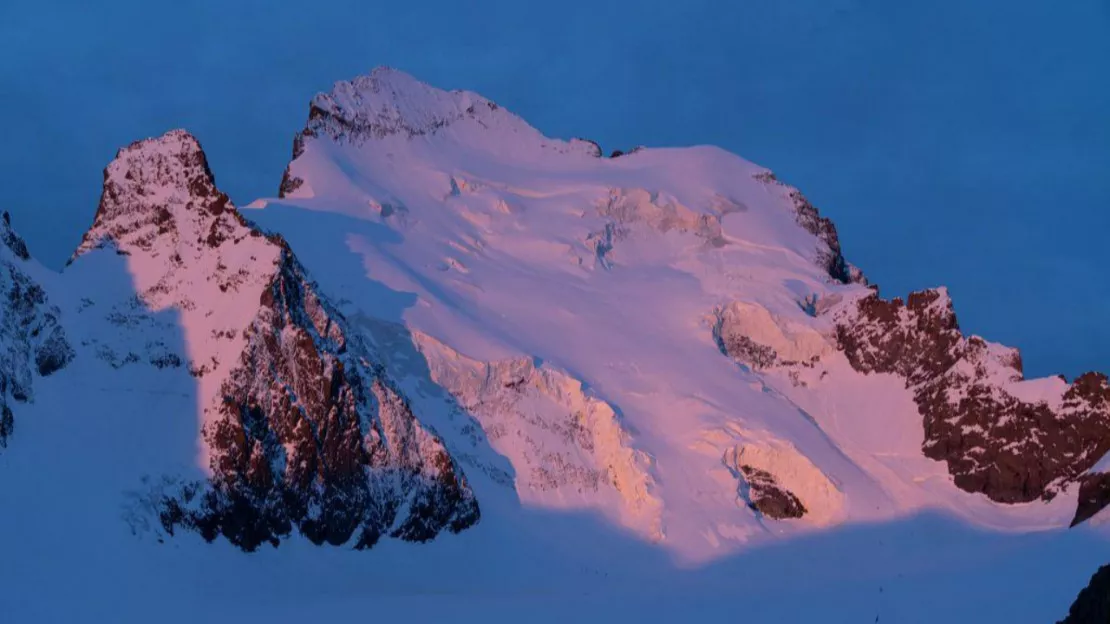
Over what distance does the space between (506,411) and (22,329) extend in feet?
120

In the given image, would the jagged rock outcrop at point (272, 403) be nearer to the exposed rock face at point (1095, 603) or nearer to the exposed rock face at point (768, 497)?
the exposed rock face at point (768, 497)

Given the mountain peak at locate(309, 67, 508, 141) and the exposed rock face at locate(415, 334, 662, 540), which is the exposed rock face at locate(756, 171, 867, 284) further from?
the exposed rock face at locate(415, 334, 662, 540)

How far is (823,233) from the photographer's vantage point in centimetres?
17012

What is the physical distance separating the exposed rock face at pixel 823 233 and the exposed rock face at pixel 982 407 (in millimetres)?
21172

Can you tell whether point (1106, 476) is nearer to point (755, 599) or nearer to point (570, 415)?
point (755, 599)

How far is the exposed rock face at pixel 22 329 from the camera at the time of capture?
108250 millimetres

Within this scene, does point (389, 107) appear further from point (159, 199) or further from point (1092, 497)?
point (1092, 497)

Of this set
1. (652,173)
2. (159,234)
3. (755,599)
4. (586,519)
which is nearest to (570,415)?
(586,519)

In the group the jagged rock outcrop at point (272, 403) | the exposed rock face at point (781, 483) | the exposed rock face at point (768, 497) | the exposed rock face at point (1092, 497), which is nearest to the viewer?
the jagged rock outcrop at point (272, 403)

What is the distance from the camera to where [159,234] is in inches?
4806

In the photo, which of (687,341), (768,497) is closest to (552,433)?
(768,497)

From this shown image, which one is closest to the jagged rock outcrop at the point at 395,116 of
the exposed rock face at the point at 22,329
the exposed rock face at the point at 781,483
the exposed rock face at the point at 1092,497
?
the exposed rock face at the point at 22,329

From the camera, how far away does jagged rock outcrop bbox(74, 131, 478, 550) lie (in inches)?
4267

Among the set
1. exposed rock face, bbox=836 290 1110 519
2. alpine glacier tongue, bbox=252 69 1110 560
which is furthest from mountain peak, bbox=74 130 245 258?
exposed rock face, bbox=836 290 1110 519
